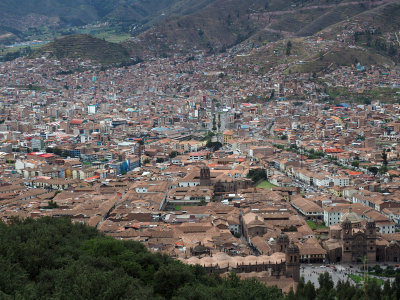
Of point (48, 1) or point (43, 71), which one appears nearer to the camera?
point (43, 71)

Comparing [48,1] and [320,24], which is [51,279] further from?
[48,1]

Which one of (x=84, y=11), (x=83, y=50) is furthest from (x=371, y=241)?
(x=84, y=11)

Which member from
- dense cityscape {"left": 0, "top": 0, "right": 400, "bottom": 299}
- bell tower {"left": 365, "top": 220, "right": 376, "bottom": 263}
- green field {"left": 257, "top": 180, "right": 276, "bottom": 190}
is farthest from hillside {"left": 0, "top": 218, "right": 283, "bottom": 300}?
green field {"left": 257, "top": 180, "right": 276, "bottom": 190}

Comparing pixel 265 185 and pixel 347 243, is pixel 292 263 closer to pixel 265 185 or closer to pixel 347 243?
pixel 347 243

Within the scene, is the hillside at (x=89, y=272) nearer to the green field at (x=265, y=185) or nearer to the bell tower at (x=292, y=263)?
the bell tower at (x=292, y=263)

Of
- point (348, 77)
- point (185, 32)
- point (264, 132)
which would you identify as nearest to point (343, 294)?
point (264, 132)

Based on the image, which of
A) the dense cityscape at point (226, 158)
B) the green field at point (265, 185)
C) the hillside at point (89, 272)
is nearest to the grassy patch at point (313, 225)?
the dense cityscape at point (226, 158)
